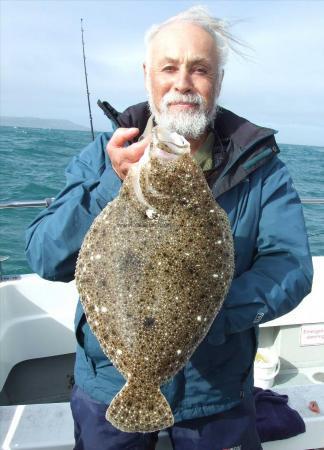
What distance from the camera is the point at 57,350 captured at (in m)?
4.90

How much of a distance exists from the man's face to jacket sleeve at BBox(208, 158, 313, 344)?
21.6 inches

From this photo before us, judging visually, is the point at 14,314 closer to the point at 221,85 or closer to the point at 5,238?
the point at 221,85

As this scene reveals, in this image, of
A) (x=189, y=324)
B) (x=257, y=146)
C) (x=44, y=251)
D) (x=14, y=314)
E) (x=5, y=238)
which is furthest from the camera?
(x=5, y=238)

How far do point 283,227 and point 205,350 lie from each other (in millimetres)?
774

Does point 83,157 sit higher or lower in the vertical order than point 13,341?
higher

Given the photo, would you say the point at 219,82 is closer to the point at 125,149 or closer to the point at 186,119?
the point at 186,119

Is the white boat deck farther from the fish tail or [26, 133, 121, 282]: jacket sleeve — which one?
[26, 133, 121, 282]: jacket sleeve

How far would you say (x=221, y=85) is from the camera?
2.73 m

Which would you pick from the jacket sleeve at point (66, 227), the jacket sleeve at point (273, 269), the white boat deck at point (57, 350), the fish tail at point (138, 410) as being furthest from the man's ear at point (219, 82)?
the white boat deck at point (57, 350)

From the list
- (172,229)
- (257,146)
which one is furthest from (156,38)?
(172,229)

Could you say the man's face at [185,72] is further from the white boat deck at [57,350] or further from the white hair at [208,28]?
the white boat deck at [57,350]

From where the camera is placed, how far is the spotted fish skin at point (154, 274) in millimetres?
1838

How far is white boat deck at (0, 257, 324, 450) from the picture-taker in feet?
9.67

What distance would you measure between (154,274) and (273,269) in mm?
703
